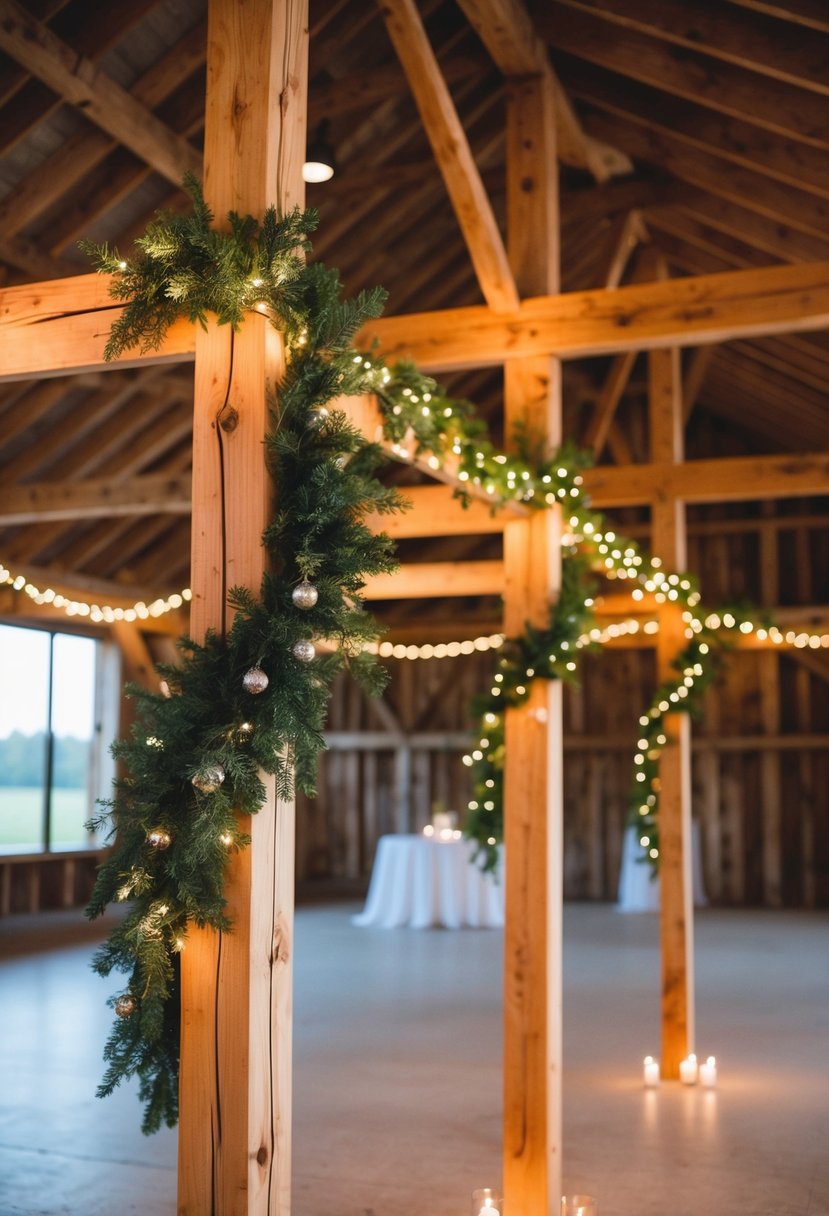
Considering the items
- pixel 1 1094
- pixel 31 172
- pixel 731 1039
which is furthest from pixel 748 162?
pixel 1 1094

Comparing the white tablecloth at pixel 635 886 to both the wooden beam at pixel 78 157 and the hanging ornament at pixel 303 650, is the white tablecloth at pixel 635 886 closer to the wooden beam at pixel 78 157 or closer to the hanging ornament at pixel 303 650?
the wooden beam at pixel 78 157

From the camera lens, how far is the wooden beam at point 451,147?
447 centimetres

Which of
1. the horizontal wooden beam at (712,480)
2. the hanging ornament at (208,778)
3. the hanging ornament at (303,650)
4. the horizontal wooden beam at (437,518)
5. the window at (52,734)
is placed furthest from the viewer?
the window at (52,734)

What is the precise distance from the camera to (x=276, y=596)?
7.82 feet

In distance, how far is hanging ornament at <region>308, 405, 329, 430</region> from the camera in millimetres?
2467

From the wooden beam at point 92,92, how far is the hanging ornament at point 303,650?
3570 mm

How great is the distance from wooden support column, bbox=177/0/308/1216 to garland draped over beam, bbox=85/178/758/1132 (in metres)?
0.05

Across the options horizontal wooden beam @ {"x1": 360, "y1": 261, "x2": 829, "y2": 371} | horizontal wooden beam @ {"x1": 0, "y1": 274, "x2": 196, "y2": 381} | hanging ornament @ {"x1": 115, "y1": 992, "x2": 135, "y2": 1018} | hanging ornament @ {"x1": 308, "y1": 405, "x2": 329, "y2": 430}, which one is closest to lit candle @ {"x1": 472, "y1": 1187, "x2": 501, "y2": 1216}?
hanging ornament @ {"x1": 115, "y1": 992, "x2": 135, "y2": 1018}

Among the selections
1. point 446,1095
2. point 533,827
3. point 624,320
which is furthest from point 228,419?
point 446,1095

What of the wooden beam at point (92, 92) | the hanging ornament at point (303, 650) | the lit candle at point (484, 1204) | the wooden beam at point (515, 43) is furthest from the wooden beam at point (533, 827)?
the hanging ornament at point (303, 650)

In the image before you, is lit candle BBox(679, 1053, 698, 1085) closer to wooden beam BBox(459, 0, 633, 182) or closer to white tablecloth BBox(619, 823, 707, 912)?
wooden beam BBox(459, 0, 633, 182)

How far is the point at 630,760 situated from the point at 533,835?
31.6 feet

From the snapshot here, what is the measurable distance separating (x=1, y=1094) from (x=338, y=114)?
17.5 ft

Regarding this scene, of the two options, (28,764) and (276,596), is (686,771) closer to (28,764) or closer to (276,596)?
(276,596)
